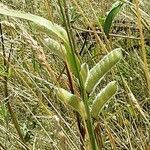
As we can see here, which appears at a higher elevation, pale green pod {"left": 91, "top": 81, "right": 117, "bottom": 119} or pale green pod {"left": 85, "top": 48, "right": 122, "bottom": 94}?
pale green pod {"left": 85, "top": 48, "right": 122, "bottom": 94}

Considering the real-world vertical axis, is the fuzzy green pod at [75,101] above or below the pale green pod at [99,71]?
below

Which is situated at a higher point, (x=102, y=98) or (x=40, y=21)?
(x=40, y=21)

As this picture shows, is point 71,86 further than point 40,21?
Yes

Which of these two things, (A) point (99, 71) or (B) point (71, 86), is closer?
(A) point (99, 71)

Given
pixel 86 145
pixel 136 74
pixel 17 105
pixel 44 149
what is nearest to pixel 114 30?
pixel 136 74

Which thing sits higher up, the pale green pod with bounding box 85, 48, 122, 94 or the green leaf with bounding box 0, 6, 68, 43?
the green leaf with bounding box 0, 6, 68, 43

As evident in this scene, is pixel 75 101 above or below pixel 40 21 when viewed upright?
below

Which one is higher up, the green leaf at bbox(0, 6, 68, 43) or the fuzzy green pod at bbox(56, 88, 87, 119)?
the green leaf at bbox(0, 6, 68, 43)

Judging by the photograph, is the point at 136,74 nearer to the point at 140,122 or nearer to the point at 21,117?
the point at 140,122

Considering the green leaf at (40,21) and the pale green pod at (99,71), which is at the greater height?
the green leaf at (40,21)

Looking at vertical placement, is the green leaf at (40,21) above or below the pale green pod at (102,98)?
above

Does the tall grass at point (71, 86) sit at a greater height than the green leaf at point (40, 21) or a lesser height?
lesser
